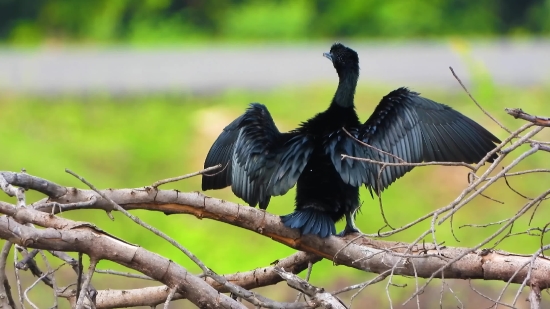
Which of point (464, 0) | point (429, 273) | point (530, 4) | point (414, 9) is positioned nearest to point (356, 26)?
point (414, 9)

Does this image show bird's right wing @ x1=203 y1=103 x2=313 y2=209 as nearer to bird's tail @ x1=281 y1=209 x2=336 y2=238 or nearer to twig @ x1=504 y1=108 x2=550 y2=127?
bird's tail @ x1=281 y1=209 x2=336 y2=238

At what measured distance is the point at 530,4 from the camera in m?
11.5

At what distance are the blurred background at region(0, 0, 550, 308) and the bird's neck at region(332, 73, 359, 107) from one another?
2.11m

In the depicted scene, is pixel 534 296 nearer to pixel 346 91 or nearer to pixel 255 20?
pixel 346 91

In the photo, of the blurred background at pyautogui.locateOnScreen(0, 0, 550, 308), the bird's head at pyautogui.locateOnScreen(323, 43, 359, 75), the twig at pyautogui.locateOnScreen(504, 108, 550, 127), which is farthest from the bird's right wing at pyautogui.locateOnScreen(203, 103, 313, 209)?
the blurred background at pyautogui.locateOnScreen(0, 0, 550, 308)

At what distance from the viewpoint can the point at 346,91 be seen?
12.2 feet

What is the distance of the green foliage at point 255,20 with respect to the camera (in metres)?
10.6

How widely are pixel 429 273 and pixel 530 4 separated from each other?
9.51 metres

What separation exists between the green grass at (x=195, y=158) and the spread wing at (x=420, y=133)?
8.84 ft

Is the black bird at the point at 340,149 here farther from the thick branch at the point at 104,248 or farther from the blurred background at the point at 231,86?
the blurred background at the point at 231,86

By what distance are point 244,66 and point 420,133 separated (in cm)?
630

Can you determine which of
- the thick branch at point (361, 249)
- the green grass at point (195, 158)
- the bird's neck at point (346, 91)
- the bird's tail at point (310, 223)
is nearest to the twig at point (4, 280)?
the thick branch at point (361, 249)

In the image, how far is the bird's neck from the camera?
3.71m

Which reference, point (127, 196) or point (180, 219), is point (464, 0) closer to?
point (180, 219)
